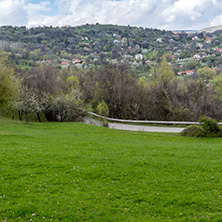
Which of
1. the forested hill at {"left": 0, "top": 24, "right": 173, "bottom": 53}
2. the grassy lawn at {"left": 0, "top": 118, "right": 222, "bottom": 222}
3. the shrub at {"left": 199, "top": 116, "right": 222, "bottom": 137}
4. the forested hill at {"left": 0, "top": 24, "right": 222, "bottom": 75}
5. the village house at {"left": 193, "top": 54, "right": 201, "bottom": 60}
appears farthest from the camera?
the forested hill at {"left": 0, "top": 24, "right": 173, "bottom": 53}

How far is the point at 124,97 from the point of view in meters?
39.0

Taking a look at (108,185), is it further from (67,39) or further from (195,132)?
(67,39)

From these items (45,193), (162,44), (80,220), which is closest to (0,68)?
(45,193)

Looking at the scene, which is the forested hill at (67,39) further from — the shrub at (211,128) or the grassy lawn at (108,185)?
the grassy lawn at (108,185)

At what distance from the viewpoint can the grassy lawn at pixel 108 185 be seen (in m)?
6.69

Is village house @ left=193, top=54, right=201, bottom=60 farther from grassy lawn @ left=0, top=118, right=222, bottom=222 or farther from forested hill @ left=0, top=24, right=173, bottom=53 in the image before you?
grassy lawn @ left=0, top=118, right=222, bottom=222

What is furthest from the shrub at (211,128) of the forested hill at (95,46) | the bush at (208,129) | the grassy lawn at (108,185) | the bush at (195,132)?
the forested hill at (95,46)

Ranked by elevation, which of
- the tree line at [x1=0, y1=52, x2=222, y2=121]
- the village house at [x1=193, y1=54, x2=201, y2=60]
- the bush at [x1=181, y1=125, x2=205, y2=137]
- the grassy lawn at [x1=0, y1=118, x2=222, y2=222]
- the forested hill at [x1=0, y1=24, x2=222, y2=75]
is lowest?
the grassy lawn at [x1=0, y1=118, x2=222, y2=222]

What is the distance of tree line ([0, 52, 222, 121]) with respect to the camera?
109 feet

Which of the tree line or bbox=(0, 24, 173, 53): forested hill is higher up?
bbox=(0, 24, 173, 53): forested hill

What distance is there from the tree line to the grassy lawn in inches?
763

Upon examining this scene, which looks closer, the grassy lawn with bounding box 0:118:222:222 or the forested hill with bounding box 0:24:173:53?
the grassy lawn with bounding box 0:118:222:222

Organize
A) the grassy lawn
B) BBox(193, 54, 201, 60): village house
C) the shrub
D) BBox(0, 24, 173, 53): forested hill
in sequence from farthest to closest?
BBox(0, 24, 173, 53): forested hill → BBox(193, 54, 201, 60): village house → the shrub → the grassy lawn

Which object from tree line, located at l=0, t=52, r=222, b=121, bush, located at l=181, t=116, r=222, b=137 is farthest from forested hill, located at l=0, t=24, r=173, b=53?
bush, located at l=181, t=116, r=222, b=137
